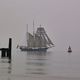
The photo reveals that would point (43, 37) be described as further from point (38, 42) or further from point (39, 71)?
point (39, 71)

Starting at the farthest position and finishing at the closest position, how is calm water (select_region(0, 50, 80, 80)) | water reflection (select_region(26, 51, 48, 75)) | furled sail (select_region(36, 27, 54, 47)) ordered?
furled sail (select_region(36, 27, 54, 47)) → water reflection (select_region(26, 51, 48, 75)) → calm water (select_region(0, 50, 80, 80))

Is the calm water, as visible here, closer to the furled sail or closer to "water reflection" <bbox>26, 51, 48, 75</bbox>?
"water reflection" <bbox>26, 51, 48, 75</bbox>

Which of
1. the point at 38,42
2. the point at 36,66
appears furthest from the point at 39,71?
the point at 38,42

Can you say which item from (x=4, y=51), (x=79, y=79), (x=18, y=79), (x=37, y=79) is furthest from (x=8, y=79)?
(x=4, y=51)

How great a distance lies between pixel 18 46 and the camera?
580 ft

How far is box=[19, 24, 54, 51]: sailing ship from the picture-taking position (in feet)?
577

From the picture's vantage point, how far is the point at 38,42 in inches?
7023

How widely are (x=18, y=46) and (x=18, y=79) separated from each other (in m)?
155

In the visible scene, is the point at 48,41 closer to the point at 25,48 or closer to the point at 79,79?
the point at 25,48

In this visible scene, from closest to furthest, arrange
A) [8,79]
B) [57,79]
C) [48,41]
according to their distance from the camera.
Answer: [8,79] < [57,79] < [48,41]

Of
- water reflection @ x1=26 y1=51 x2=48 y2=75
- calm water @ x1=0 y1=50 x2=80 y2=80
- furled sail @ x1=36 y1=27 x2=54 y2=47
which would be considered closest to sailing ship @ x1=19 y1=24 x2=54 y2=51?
furled sail @ x1=36 y1=27 x2=54 y2=47

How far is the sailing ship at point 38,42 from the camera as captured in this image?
17575cm

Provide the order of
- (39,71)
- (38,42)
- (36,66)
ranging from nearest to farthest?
(39,71)
(36,66)
(38,42)

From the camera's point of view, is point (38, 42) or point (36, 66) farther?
point (38, 42)
